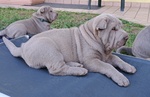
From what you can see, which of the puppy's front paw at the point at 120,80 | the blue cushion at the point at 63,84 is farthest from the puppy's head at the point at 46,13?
the puppy's front paw at the point at 120,80

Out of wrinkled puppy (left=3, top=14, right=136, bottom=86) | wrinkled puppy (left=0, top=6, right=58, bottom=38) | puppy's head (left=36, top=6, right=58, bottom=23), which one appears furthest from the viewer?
puppy's head (left=36, top=6, right=58, bottom=23)

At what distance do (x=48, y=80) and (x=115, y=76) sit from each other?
0.56 meters

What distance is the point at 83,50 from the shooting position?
2.19 m

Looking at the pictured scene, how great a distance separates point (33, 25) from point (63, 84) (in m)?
2.05

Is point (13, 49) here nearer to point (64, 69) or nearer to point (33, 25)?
point (64, 69)

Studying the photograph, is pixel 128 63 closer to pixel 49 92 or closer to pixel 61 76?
pixel 61 76

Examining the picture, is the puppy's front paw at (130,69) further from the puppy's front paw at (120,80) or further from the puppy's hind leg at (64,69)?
the puppy's hind leg at (64,69)

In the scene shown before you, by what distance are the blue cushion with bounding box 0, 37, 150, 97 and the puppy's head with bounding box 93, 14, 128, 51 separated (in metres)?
0.30

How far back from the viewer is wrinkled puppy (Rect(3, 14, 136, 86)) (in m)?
2.04

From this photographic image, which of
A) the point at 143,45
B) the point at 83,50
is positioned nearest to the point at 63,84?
the point at 83,50

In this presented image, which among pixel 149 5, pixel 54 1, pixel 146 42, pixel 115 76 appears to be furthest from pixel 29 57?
pixel 54 1

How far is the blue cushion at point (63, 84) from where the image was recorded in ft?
5.93

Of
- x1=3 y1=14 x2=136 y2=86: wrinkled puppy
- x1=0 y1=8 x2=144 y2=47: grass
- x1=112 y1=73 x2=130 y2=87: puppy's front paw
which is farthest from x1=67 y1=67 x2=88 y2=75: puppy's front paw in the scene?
x1=0 y1=8 x2=144 y2=47: grass

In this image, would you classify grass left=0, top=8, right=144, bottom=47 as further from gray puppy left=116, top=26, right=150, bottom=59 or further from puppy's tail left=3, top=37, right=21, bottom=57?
puppy's tail left=3, top=37, right=21, bottom=57
